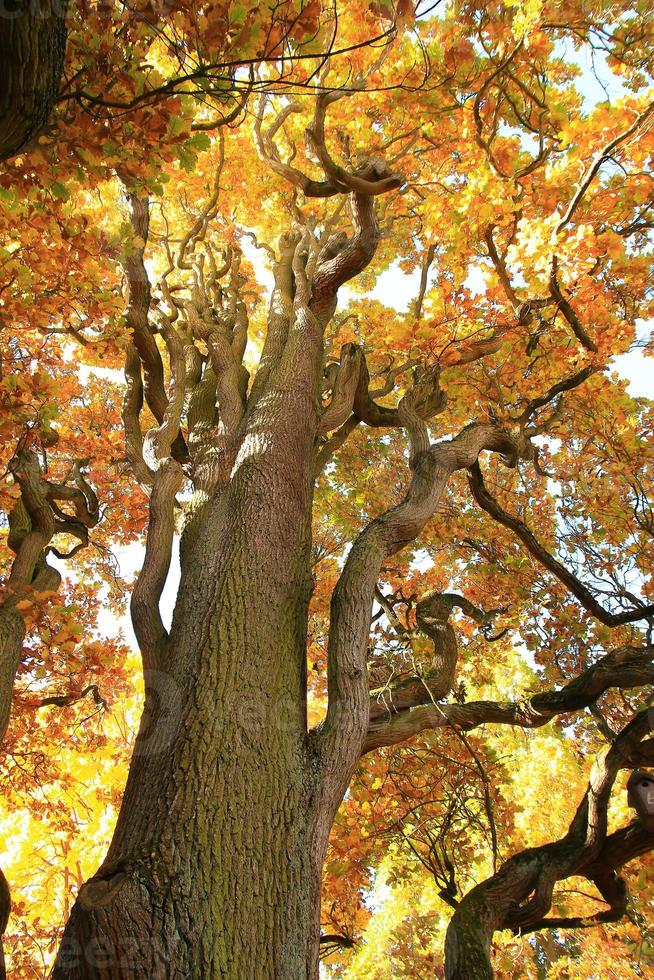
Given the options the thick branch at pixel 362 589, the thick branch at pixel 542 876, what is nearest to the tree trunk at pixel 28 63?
the thick branch at pixel 362 589

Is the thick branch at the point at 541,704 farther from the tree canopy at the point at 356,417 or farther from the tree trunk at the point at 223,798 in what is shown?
the tree trunk at the point at 223,798

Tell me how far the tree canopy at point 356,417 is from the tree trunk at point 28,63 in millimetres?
88

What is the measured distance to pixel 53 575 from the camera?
375 centimetres

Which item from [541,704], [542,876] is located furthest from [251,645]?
[542,876]

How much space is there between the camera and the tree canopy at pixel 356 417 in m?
2.92

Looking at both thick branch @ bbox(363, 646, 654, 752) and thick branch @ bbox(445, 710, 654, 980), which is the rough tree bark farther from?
thick branch @ bbox(445, 710, 654, 980)

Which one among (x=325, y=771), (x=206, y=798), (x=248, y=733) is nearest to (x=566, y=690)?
(x=325, y=771)

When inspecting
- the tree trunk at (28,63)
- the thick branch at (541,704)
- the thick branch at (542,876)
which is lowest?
the thick branch at (542,876)

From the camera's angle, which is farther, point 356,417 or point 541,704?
point 356,417

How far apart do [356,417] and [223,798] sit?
3711 mm

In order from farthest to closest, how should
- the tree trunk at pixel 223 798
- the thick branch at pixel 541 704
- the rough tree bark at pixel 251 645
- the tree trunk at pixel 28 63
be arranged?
1. the thick branch at pixel 541 704
2. the rough tree bark at pixel 251 645
3. the tree trunk at pixel 223 798
4. the tree trunk at pixel 28 63

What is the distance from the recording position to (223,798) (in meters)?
2.34

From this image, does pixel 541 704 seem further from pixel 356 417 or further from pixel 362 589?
pixel 356 417

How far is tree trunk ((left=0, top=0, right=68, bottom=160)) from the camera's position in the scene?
1.54 m
